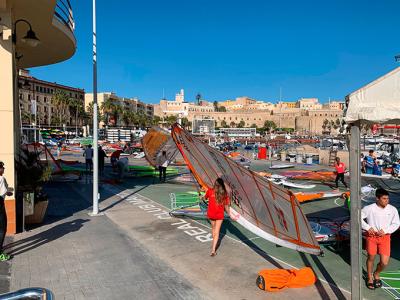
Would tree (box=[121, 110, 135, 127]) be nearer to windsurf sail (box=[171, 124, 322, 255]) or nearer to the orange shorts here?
windsurf sail (box=[171, 124, 322, 255])

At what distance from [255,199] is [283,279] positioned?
154 centimetres

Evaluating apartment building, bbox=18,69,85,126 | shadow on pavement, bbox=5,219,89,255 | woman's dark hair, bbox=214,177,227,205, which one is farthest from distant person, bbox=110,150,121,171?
apartment building, bbox=18,69,85,126

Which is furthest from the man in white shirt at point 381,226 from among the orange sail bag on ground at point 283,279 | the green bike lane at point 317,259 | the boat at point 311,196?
the boat at point 311,196

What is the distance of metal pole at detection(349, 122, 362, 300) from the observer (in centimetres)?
→ 430

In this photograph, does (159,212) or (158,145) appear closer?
(159,212)

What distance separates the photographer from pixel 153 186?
18422 mm

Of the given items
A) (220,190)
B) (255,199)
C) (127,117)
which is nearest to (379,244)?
(255,199)

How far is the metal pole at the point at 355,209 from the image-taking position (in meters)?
4.30

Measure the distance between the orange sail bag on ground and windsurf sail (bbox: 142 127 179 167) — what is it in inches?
427

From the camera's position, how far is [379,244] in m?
5.68

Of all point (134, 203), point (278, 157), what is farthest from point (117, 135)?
point (134, 203)

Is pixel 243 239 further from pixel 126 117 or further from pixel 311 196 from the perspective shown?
pixel 126 117

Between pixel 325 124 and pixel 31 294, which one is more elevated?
pixel 325 124

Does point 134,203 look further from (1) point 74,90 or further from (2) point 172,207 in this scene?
(1) point 74,90
